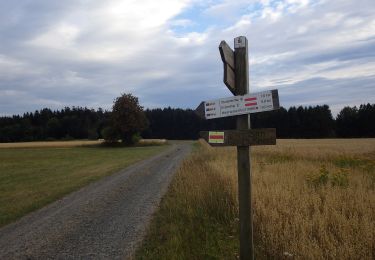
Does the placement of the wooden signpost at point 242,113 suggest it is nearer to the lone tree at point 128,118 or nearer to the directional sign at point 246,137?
the directional sign at point 246,137

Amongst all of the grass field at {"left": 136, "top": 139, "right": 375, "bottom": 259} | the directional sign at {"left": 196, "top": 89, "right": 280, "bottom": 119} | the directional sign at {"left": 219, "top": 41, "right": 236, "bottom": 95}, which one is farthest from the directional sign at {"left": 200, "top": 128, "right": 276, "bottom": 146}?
the grass field at {"left": 136, "top": 139, "right": 375, "bottom": 259}

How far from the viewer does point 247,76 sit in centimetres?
529

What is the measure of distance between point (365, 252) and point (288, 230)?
3.88 feet

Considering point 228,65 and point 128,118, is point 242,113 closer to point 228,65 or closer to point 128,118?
point 228,65

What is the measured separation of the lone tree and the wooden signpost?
66.9 meters

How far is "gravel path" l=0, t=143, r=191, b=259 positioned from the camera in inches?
269

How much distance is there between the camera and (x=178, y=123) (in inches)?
5384

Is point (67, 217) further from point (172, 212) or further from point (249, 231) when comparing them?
point (249, 231)

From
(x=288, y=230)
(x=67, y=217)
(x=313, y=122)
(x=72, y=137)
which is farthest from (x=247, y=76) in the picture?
(x=72, y=137)

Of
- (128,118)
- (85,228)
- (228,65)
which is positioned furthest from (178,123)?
(228,65)

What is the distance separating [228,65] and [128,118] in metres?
67.6

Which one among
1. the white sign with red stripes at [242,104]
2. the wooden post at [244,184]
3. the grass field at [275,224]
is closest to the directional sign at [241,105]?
the white sign with red stripes at [242,104]

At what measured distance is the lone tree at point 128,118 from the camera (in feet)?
235

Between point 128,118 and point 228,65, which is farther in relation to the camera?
point 128,118
